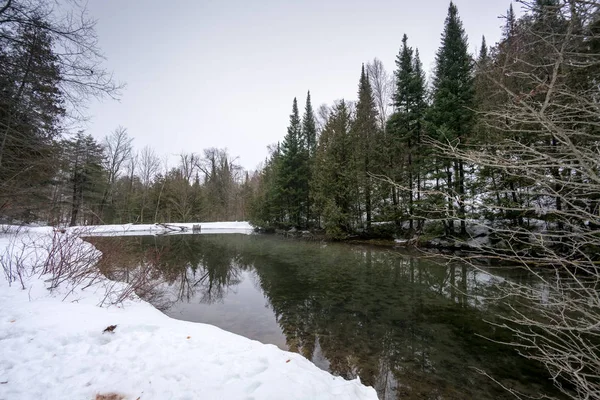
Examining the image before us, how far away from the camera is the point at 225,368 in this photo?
2.81 m

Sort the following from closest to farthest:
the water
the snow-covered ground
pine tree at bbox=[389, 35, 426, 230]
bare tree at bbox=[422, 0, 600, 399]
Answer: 1. bare tree at bbox=[422, 0, 600, 399]
2. the snow-covered ground
3. the water
4. pine tree at bbox=[389, 35, 426, 230]

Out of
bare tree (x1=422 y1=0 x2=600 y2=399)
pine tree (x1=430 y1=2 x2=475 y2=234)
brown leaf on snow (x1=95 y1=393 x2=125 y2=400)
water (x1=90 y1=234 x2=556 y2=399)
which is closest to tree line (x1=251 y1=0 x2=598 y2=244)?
pine tree (x1=430 y1=2 x2=475 y2=234)

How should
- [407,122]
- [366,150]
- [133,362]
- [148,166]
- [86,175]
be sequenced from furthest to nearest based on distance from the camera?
[148,166] → [86,175] → [366,150] → [407,122] → [133,362]

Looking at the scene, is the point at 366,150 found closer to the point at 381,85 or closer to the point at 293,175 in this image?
the point at 293,175

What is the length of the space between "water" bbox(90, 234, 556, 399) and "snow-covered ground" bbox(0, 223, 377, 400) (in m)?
1.25

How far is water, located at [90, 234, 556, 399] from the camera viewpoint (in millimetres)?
3709

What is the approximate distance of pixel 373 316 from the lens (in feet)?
18.7

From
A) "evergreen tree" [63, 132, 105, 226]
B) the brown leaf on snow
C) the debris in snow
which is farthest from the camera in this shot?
"evergreen tree" [63, 132, 105, 226]

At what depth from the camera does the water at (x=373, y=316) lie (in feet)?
12.2

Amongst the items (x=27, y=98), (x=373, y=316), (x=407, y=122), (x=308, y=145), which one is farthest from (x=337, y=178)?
(x=27, y=98)

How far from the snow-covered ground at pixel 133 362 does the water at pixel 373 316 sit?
1.25m

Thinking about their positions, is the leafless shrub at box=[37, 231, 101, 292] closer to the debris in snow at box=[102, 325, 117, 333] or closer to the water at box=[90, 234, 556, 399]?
the water at box=[90, 234, 556, 399]

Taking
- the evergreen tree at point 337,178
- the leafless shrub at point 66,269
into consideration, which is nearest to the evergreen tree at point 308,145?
the evergreen tree at point 337,178

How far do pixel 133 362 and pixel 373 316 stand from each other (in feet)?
14.9
